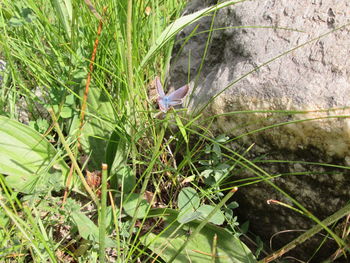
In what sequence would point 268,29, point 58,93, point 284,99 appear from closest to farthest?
point 284,99
point 268,29
point 58,93

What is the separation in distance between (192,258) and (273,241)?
0.30 m

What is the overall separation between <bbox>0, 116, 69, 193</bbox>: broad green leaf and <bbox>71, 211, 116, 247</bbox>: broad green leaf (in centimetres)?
15

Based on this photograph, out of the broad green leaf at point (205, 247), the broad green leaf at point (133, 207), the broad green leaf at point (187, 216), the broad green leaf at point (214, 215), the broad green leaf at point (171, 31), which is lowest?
the broad green leaf at point (205, 247)

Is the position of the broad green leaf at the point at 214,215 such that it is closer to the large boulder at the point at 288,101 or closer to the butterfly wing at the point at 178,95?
the large boulder at the point at 288,101

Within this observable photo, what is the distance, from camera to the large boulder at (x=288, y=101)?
922 millimetres

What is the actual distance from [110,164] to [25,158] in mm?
258

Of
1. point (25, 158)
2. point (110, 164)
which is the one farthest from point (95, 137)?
point (25, 158)

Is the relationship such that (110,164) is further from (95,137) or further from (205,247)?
(205,247)

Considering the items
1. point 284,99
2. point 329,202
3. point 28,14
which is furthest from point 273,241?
point 28,14

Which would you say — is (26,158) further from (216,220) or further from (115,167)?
(216,220)

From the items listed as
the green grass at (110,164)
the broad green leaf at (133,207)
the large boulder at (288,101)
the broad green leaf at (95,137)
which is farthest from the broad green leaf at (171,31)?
the broad green leaf at (133,207)

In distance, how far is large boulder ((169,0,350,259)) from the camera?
3.03 ft

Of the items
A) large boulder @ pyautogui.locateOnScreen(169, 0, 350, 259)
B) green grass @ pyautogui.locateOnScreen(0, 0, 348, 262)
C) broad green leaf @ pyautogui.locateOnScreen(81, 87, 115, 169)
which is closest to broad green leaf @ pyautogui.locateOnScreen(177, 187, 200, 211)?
green grass @ pyautogui.locateOnScreen(0, 0, 348, 262)

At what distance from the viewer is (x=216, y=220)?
3.17 ft
